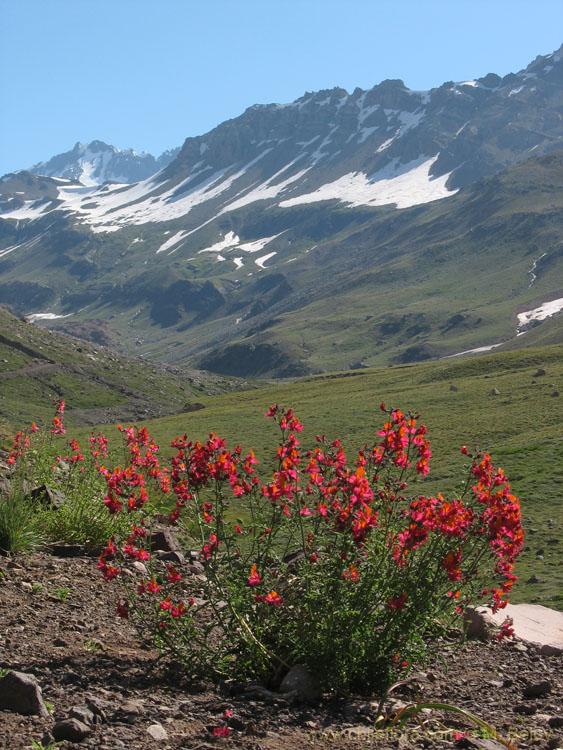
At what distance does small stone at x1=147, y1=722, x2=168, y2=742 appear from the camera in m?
5.28

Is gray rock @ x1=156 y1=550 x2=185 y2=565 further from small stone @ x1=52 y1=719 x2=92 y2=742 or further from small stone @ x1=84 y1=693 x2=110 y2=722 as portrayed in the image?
small stone @ x1=52 y1=719 x2=92 y2=742

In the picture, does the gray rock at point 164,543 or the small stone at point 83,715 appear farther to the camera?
the gray rock at point 164,543

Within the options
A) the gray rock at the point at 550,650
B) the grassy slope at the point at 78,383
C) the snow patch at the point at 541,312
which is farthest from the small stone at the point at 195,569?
the snow patch at the point at 541,312

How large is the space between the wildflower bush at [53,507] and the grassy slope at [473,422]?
7.22 m

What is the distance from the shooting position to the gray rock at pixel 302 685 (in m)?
6.31

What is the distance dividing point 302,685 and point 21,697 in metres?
2.33

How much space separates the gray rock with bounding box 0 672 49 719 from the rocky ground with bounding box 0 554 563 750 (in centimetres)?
2

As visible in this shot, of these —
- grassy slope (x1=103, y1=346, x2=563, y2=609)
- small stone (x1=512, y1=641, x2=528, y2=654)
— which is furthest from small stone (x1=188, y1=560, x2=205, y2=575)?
grassy slope (x1=103, y1=346, x2=563, y2=609)

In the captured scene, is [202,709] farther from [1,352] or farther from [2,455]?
[1,352]

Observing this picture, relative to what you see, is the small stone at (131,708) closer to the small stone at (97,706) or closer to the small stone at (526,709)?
the small stone at (97,706)

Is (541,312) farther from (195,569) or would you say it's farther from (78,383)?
(195,569)

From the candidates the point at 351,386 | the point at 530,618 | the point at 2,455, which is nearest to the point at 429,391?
the point at 351,386

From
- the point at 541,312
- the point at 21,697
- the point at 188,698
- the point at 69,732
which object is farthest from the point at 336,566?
the point at 541,312

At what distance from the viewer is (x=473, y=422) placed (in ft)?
117
